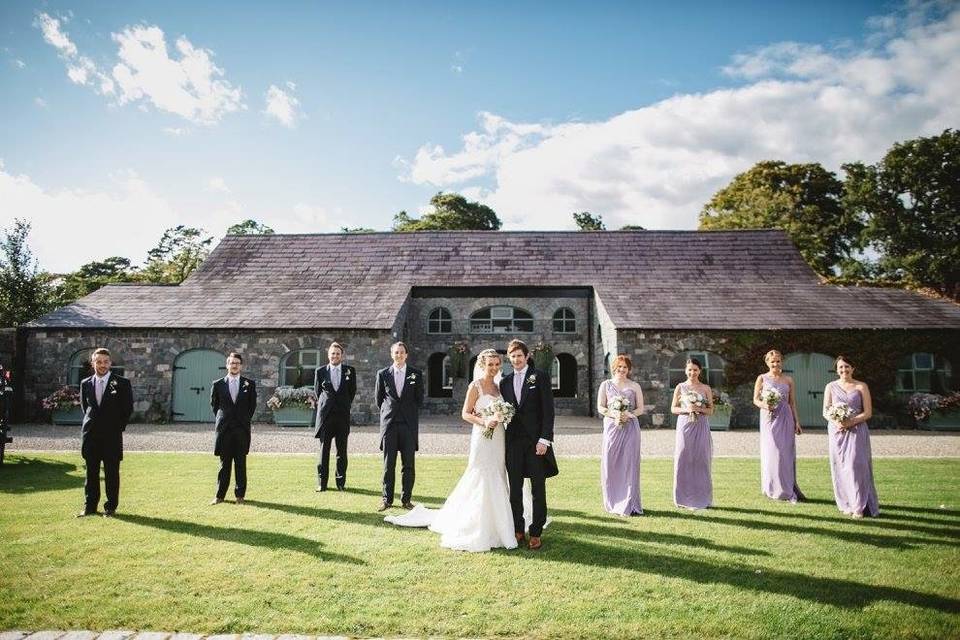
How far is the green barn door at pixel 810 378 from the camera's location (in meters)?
17.7

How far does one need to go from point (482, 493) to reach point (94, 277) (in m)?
51.1

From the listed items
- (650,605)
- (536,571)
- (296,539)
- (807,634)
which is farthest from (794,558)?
(296,539)

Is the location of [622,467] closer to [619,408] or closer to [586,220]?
[619,408]

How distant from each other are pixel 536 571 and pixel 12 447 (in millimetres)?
13316

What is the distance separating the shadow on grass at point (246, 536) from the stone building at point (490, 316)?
37.0 feet

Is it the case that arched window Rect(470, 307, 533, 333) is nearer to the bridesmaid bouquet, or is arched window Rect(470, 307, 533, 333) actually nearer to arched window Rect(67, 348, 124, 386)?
arched window Rect(67, 348, 124, 386)

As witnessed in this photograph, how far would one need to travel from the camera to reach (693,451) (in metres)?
7.34

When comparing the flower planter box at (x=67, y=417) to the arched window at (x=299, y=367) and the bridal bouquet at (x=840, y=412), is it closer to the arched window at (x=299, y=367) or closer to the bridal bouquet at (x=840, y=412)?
the arched window at (x=299, y=367)

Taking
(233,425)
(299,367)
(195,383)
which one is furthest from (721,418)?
(195,383)

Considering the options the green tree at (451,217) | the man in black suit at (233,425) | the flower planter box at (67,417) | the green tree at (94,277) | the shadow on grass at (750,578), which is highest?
the green tree at (451,217)

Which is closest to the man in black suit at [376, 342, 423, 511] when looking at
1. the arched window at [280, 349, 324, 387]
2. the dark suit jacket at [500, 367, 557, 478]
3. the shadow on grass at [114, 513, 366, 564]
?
the shadow on grass at [114, 513, 366, 564]

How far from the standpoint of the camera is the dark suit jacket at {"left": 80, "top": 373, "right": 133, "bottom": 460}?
672 cm

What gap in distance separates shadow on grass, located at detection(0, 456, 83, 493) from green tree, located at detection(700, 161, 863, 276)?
114 feet

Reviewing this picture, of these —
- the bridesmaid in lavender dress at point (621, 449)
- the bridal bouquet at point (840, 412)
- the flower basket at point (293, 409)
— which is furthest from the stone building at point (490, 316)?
the bridesmaid in lavender dress at point (621, 449)
